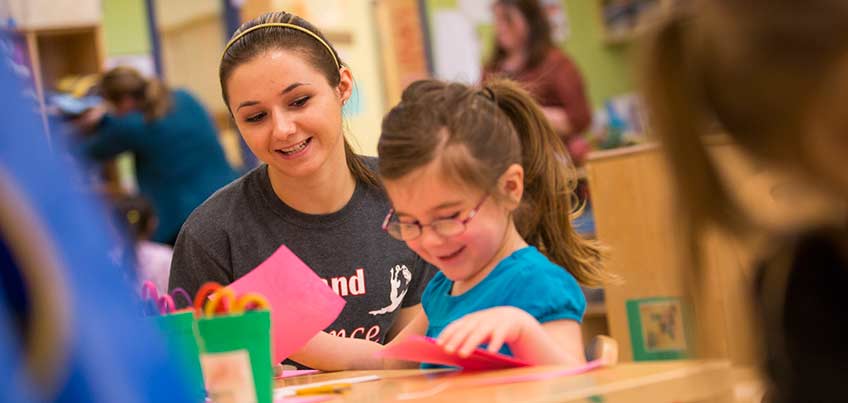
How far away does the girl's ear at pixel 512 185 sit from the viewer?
1.44 metres

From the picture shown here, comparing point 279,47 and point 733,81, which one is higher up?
point 279,47

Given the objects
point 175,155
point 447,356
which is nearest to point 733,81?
point 447,356

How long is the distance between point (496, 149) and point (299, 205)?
60 cm

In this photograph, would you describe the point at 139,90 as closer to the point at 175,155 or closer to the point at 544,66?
the point at 175,155

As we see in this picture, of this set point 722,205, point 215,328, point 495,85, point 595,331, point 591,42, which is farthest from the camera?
point 591,42

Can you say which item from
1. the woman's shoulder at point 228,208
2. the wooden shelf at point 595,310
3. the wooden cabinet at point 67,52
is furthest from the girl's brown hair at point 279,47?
the wooden cabinet at point 67,52

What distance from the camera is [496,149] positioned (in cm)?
144

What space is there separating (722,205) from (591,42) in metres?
6.31

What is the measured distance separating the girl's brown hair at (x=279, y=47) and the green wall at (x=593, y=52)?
500 centimetres

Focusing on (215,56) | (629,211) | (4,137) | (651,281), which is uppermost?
(215,56)

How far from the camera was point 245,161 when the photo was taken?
4992mm

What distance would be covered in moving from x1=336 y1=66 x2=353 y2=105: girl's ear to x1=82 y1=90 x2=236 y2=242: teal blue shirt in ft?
6.85

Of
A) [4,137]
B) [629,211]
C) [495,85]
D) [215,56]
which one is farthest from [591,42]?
[4,137]

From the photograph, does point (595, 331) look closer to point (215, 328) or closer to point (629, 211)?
point (629, 211)
